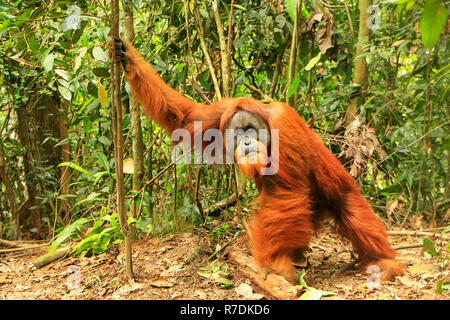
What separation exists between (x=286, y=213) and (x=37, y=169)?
9.49ft

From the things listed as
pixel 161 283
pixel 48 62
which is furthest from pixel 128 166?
pixel 161 283

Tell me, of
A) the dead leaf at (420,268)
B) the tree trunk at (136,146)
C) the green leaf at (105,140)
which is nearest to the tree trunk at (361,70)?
the dead leaf at (420,268)

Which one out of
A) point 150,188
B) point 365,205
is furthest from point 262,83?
point 365,205

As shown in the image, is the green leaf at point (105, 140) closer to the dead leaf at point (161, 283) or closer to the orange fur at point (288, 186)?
the orange fur at point (288, 186)

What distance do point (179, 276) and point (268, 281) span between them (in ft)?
2.07

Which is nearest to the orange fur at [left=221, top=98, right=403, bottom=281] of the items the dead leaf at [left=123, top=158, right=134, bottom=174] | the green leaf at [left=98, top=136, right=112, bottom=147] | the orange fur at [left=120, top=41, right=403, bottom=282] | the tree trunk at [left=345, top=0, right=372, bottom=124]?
the orange fur at [left=120, top=41, right=403, bottom=282]

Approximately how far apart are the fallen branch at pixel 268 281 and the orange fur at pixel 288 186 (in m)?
0.09

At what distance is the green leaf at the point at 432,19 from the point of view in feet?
3.97

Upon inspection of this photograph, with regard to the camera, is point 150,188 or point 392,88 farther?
point 392,88

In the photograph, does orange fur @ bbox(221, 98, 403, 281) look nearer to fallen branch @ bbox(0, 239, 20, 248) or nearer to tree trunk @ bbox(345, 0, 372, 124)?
tree trunk @ bbox(345, 0, 372, 124)

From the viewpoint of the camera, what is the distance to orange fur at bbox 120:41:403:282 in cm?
284

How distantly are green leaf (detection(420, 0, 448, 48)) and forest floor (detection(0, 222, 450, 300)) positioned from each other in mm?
1629
